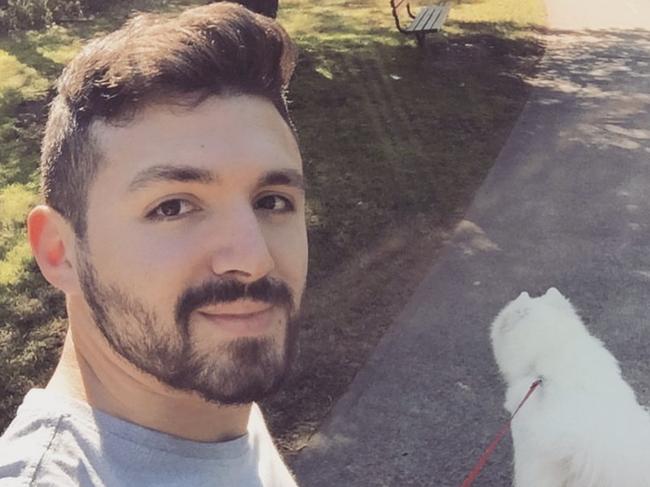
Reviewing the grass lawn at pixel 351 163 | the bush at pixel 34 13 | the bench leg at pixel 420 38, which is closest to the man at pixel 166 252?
the grass lawn at pixel 351 163

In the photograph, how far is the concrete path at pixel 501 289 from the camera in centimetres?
425

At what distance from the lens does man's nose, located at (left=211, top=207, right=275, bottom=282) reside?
1269 millimetres

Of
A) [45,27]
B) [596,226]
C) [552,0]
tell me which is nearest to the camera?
[596,226]

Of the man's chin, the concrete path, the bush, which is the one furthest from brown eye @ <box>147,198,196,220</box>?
the bush

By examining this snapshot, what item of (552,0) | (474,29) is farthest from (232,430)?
(552,0)

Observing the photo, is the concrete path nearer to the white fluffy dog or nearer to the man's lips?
the white fluffy dog

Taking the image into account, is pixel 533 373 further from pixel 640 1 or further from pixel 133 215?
pixel 640 1

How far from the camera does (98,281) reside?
1309 mm

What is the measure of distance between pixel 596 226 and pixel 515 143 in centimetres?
231

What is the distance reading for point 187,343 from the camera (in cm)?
130

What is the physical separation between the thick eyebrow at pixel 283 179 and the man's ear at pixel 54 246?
1.08 feet

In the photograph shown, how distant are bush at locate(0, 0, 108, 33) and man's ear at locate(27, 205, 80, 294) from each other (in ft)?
43.4

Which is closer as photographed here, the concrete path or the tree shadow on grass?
the concrete path

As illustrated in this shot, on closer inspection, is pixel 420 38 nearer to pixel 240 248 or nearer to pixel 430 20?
pixel 430 20
